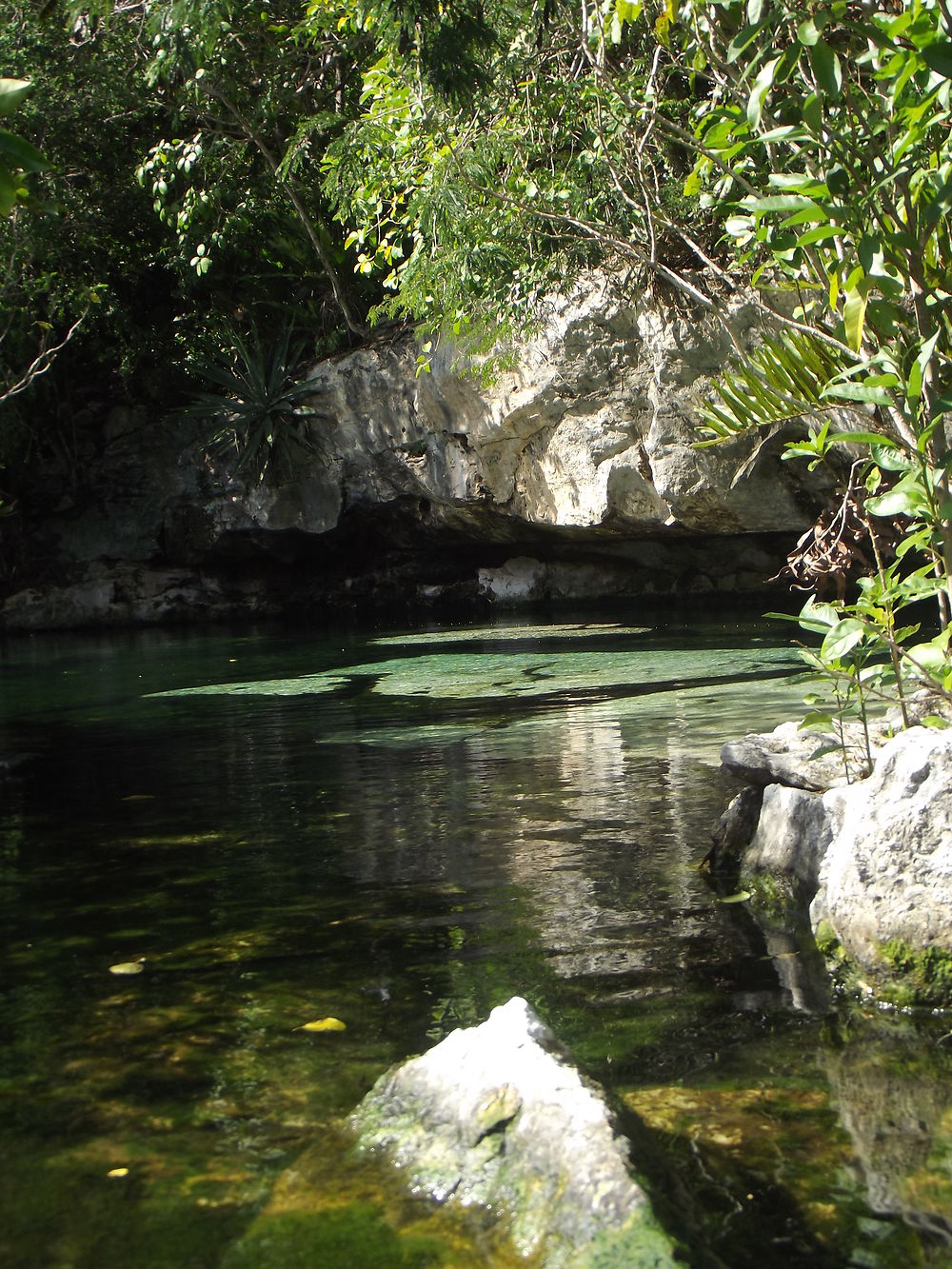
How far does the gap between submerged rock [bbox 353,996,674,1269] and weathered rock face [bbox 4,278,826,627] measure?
28.7ft

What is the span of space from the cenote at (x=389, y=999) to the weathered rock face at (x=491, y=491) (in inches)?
224

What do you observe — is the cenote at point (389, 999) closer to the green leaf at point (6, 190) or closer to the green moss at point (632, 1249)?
the green moss at point (632, 1249)

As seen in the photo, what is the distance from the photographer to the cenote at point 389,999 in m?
2.01

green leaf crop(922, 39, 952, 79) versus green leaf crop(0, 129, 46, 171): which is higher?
green leaf crop(922, 39, 952, 79)

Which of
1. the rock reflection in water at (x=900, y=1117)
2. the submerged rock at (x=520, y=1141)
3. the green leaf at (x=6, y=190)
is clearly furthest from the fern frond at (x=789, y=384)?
the green leaf at (x=6, y=190)

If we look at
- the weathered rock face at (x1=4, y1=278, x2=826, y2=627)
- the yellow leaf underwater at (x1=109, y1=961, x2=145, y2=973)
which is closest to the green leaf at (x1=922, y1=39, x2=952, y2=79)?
the yellow leaf underwater at (x1=109, y1=961, x2=145, y2=973)

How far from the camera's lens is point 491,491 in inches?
547

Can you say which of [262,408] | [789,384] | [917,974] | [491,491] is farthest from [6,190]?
[262,408]

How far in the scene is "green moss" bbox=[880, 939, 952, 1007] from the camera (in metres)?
2.79

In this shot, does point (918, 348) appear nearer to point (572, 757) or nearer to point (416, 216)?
point (572, 757)

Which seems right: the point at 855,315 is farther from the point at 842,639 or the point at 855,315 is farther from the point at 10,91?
the point at 10,91

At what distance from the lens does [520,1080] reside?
2.07 metres

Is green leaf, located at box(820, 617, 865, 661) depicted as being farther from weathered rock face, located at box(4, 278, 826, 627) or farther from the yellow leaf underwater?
weathered rock face, located at box(4, 278, 826, 627)

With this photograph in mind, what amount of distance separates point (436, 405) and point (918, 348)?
11.0 m
